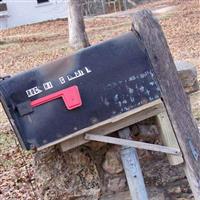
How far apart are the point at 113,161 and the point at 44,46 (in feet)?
46.1

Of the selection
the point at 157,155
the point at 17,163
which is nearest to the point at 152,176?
the point at 157,155

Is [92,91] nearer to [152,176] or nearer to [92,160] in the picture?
[92,160]

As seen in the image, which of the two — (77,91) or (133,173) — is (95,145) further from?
(77,91)

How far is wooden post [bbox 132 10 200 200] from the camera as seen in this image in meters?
3.41

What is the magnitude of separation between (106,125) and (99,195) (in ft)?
2.02

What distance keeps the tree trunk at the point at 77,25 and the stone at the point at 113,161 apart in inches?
457

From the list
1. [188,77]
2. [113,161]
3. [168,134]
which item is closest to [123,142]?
[168,134]

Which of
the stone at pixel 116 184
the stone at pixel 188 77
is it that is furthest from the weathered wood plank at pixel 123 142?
the stone at pixel 188 77

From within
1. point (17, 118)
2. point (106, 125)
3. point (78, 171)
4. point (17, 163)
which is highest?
point (17, 118)

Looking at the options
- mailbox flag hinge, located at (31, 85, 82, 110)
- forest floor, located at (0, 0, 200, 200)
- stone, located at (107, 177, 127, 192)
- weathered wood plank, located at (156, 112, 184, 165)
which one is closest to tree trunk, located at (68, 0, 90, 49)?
forest floor, located at (0, 0, 200, 200)

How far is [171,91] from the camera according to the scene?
136 inches

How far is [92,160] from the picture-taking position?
147 inches

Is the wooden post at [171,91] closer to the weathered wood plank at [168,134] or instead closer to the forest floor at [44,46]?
the weathered wood plank at [168,134]

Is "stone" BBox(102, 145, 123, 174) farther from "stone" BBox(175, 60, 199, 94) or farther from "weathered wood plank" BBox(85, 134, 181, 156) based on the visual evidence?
"stone" BBox(175, 60, 199, 94)
